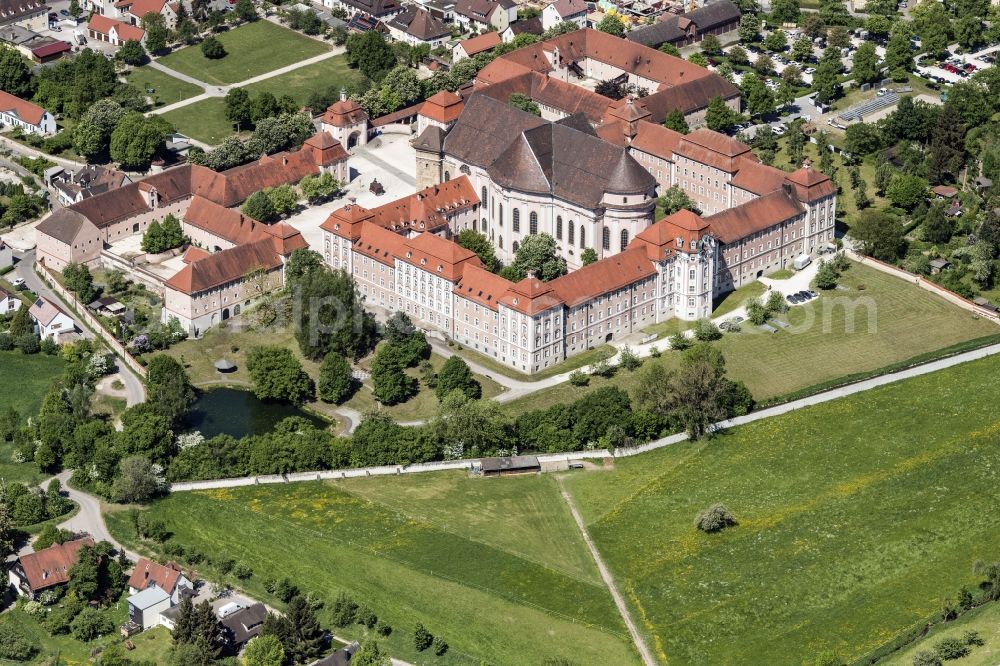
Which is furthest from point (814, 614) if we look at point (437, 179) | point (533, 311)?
point (437, 179)

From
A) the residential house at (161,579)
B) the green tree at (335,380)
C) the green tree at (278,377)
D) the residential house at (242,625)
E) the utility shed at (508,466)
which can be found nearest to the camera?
the residential house at (242,625)

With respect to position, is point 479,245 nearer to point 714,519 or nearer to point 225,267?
point 225,267

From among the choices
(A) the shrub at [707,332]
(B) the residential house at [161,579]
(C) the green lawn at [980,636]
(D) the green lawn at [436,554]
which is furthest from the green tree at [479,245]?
(C) the green lawn at [980,636]

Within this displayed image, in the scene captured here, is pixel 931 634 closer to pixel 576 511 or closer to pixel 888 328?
pixel 576 511

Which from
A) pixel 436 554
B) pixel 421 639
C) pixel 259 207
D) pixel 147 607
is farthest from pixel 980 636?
pixel 259 207

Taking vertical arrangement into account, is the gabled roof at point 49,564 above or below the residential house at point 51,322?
above

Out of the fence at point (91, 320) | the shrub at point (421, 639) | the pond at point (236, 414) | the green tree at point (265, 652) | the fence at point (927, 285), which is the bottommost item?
the pond at point (236, 414)

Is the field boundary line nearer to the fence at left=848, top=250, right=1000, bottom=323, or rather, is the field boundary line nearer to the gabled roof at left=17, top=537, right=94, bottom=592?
the gabled roof at left=17, top=537, right=94, bottom=592

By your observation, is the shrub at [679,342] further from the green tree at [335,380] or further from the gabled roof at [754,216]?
the green tree at [335,380]
